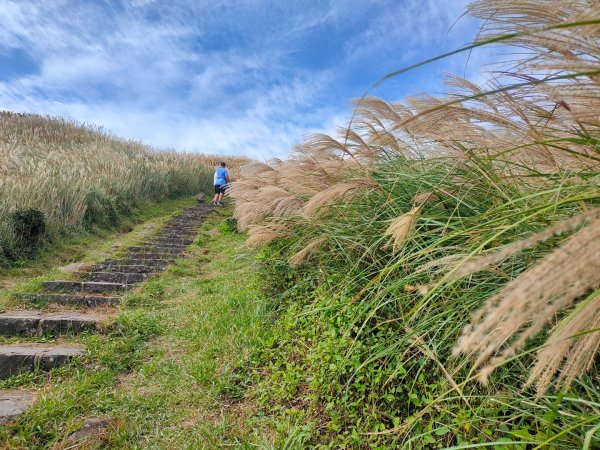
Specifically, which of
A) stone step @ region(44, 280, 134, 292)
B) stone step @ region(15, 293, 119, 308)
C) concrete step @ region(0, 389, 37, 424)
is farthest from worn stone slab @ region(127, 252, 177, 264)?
concrete step @ region(0, 389, 37, 424)

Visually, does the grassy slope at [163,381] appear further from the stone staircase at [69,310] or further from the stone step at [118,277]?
the stone step at [118,277]

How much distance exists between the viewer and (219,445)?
2.34m

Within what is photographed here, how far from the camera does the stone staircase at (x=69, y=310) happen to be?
3.75 m

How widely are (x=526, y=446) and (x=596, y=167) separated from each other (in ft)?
3.74

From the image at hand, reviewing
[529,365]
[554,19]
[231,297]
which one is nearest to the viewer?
[554,19]

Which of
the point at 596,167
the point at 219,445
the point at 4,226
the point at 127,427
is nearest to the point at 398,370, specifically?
the point at 219,445

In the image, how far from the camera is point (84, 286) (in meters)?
5.89

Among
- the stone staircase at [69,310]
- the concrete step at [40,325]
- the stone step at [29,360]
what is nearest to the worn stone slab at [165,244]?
the stone staircase at [69,310]

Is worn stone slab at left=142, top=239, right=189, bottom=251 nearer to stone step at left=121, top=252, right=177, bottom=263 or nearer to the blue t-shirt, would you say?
stone step at left=121, top=252, right=177, bottom=263

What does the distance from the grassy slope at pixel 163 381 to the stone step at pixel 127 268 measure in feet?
5.04

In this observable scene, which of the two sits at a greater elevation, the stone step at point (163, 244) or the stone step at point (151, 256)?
the stone step at point (163, 244)

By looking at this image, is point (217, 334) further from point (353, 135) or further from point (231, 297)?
point (353, 135)

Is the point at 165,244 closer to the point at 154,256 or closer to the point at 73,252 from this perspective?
the point at 154,256

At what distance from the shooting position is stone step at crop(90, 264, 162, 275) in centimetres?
682
